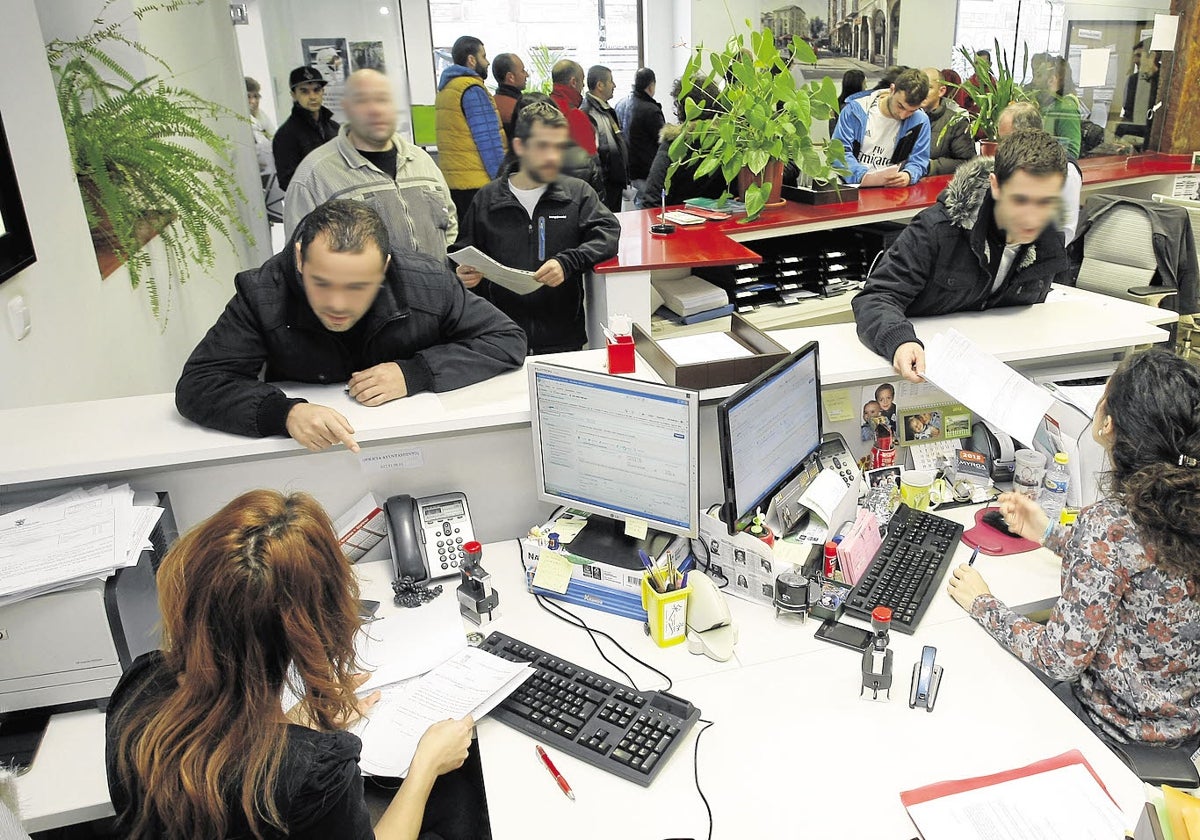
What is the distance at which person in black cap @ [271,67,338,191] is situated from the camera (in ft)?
15.2

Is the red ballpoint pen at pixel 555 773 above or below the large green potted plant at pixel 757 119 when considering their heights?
below

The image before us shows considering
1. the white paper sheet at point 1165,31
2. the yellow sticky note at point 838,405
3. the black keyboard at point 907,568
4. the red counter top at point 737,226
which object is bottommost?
the black keyboard at point 907,568

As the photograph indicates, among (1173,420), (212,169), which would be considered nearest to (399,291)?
(212,169)

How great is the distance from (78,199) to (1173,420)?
2951mm

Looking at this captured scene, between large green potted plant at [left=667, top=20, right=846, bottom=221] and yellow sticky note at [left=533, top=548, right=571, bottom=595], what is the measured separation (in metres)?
2.52

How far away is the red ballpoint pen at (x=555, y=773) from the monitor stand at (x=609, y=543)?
452mm

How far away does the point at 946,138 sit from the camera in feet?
17.3

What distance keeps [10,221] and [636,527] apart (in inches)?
71.0

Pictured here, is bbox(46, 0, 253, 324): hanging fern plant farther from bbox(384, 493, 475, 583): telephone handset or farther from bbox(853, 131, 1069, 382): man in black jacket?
bbox(853, 131, 1069, 382): man in black jacket

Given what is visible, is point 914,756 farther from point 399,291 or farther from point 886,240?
point 886,240

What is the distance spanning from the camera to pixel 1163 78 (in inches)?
224

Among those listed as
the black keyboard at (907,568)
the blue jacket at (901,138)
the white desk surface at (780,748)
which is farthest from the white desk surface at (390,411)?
the blue jacket at (901,138)

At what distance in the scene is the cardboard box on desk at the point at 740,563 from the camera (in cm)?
176

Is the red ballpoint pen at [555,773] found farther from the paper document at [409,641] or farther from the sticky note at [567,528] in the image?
the sticky note at [567,528]
